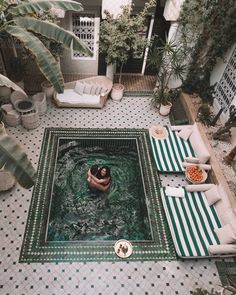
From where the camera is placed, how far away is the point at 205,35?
28.6 ft

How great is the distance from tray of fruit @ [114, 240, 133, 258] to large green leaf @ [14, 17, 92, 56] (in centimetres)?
448

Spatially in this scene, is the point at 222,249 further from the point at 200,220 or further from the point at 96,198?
the point at 96,198

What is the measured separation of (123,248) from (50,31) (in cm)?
507

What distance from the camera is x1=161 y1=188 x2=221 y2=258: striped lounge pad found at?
627cm

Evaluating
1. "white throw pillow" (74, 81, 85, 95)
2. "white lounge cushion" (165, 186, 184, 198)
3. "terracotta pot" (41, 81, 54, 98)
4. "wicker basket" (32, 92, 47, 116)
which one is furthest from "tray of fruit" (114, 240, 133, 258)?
"terracotta pot" (41, 81, 54, 98)

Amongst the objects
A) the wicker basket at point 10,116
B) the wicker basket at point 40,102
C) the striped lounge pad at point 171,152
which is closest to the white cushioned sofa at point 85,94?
the wicker basket at point 40,102

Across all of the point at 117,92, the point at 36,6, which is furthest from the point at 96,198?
the point at 36,6

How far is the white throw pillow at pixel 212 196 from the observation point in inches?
276

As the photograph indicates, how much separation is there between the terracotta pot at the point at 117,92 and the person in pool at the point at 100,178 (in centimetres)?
408

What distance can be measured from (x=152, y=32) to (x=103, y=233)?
24.9 feet

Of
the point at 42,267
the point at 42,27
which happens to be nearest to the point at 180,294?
the point at 42,267

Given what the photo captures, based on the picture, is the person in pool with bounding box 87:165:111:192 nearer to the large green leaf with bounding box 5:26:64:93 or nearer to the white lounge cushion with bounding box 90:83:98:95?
the large green leaf with bounding box 5:26:64:93

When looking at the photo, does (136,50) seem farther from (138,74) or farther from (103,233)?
(103,233)

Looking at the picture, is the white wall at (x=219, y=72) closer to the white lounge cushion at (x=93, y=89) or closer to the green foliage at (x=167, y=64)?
the green foliage at (x=167, y=64)
